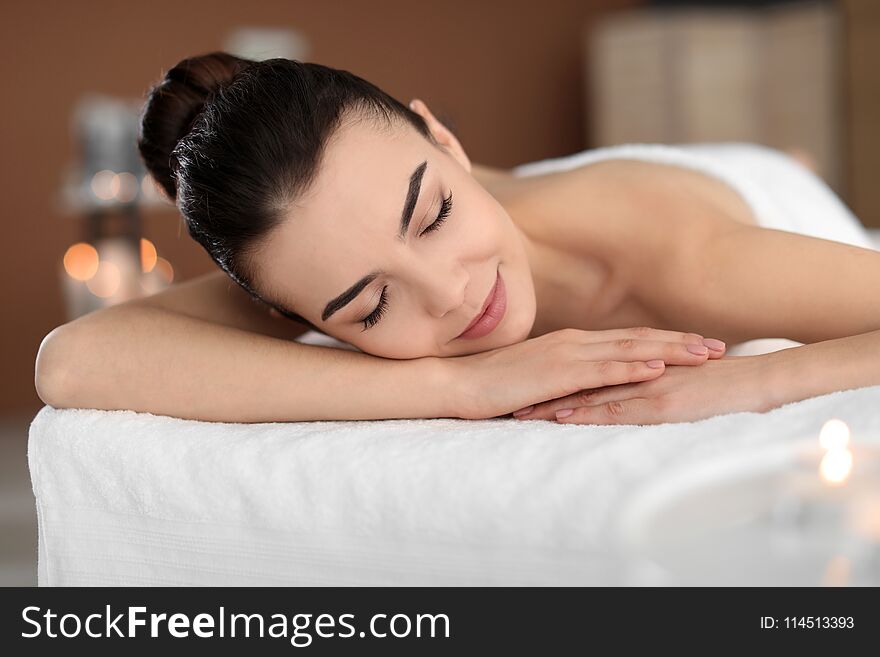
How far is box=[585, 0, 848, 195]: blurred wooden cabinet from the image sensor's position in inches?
175

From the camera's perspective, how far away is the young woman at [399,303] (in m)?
1.09

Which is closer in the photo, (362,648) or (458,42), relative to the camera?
(362,648)

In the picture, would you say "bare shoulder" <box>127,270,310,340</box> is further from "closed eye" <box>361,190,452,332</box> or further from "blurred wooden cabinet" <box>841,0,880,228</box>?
"blurred wooden cabinet" <box>841,0,880,228</box>

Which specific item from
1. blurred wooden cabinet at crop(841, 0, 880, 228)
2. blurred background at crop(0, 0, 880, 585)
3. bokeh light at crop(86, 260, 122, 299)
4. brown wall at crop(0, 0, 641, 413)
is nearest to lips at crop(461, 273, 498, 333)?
bokeh light at crop(86, 260, 122, 299)

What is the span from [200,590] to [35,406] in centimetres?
372

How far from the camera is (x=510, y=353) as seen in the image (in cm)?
117

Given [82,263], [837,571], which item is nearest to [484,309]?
[837,571]

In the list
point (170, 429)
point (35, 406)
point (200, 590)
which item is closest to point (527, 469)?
point (200, 590)

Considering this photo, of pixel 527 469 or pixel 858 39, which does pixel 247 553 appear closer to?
pixel 527 469

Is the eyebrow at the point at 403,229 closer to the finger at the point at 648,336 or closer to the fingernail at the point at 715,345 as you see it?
the finger at the point at 648,336

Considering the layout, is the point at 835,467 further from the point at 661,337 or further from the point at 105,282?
the point at 105,282

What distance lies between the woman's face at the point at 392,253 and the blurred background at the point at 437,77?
2.79m

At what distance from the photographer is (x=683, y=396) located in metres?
Answer: 1.03

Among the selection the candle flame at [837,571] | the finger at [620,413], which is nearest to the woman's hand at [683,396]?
the finger at [620,413]
